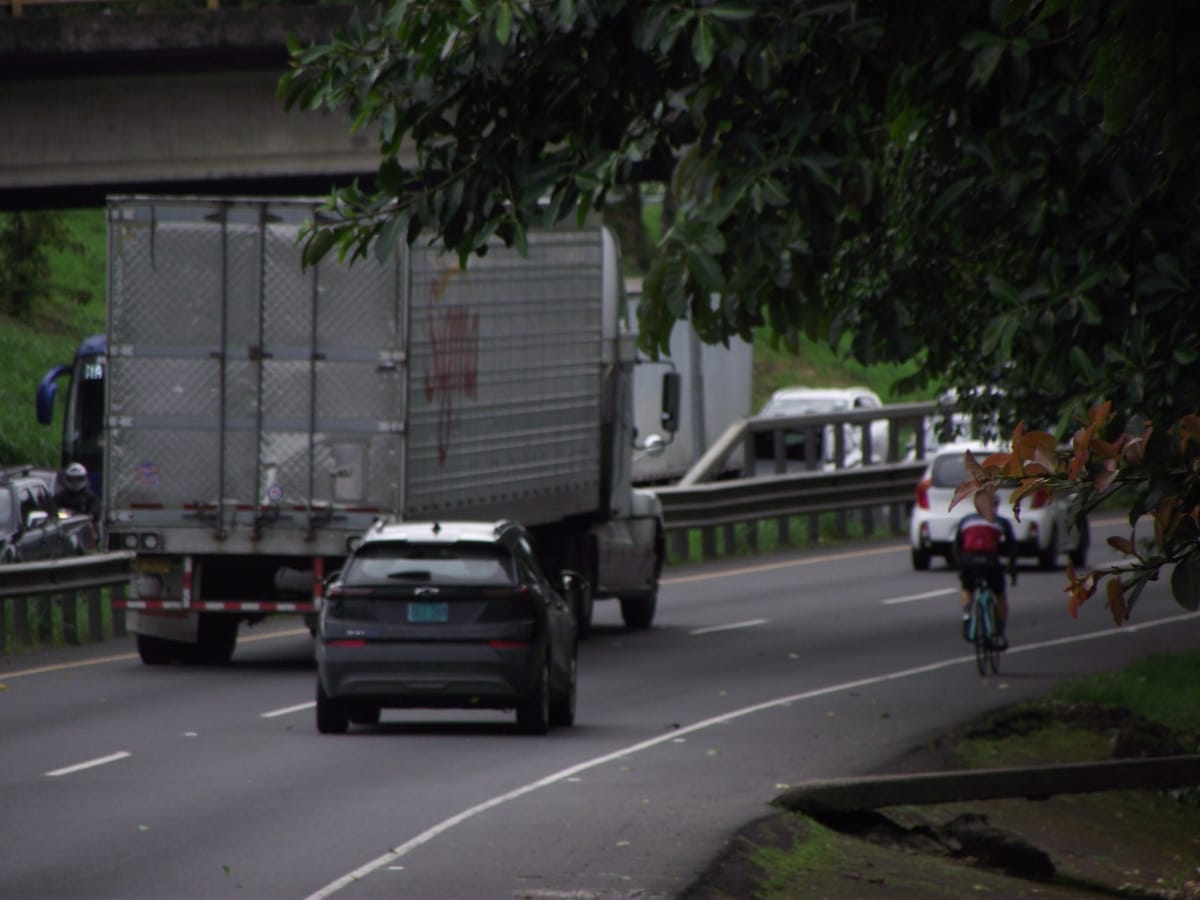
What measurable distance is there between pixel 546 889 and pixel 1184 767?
3.71m

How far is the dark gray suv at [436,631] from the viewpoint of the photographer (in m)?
16.5

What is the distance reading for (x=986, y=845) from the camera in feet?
42.0

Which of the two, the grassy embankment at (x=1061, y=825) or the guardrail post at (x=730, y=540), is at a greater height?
the guardrail post at (x=730, y=540)

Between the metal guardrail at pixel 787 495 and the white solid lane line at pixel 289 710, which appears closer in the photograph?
the white solid lane line at pixel 289 710

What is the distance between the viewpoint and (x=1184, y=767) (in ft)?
39.6

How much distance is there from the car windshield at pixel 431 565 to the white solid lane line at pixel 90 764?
2.06 metres

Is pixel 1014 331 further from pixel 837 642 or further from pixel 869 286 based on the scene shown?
pixel 837 642

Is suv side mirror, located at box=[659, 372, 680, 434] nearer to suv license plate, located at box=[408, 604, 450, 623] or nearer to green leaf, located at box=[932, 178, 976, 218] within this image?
suv license plate, located at box=[408, 604, 450, 623]

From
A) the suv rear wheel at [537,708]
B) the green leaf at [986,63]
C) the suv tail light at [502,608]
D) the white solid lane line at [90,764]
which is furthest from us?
the suv rear wheel at [537,708]


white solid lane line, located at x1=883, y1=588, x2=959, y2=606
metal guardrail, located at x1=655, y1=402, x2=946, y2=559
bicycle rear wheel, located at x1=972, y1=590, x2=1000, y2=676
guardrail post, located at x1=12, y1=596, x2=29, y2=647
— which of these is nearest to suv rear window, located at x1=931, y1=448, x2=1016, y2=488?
white solid lane line, located at x1=883, y1=588, x2=959, y2=606

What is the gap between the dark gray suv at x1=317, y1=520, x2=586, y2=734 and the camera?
54.0 feet

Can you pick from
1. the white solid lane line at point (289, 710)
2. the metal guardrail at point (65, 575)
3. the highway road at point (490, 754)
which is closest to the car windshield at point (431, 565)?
the highway road at point (490, 754)

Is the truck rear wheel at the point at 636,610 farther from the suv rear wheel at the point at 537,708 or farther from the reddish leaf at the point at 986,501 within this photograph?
the reddish leaf at the point at 986,501

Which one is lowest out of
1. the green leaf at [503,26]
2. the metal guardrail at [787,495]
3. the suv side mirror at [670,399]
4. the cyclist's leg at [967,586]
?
the cyclist's leg at [967,586]
